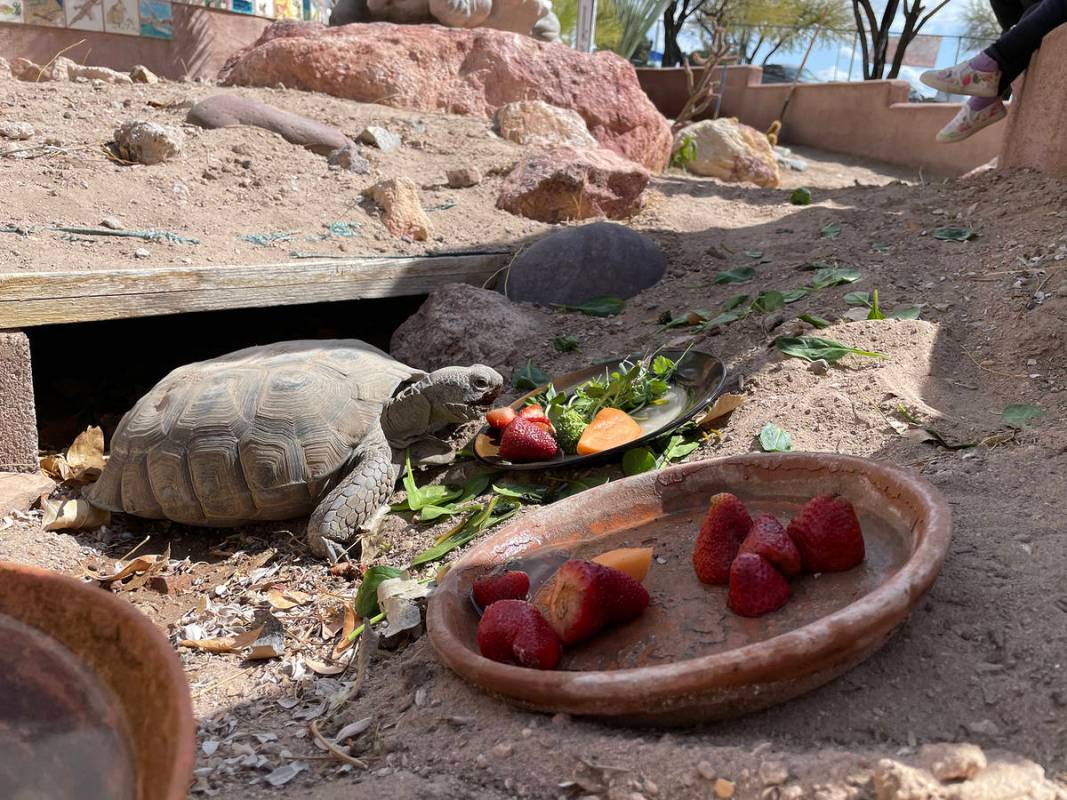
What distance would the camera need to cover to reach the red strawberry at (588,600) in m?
1.74

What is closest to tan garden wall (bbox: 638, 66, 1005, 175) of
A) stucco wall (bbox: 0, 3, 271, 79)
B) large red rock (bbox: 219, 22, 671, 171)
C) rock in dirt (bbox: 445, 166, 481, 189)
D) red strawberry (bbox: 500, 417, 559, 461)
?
large red rock (bbox: 219, 22, 671, 171)

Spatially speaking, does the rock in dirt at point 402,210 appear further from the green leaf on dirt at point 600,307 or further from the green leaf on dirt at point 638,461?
the green leaf on dirt at point 638,461

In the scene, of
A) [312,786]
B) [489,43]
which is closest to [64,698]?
[312,786]

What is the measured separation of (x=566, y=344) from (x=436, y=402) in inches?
40.8

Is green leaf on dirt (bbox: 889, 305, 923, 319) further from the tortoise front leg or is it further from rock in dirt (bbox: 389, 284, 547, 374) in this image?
the tortoise front leg

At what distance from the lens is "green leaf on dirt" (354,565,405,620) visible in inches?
103

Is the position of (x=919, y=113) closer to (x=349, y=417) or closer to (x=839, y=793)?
(x=349, y=417)

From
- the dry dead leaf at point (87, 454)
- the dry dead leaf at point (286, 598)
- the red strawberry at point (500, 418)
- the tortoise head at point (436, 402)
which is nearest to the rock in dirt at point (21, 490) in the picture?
the dry dead leaf at point (87, 454)

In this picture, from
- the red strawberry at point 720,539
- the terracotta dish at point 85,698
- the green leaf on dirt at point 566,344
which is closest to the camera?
the terracotta dish at point 85,698

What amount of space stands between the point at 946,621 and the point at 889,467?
0.39 m

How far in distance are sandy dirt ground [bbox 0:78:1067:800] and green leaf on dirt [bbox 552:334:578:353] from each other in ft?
0.15

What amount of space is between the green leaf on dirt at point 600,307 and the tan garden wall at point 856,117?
578 cm

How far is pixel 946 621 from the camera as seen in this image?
5.67 feet

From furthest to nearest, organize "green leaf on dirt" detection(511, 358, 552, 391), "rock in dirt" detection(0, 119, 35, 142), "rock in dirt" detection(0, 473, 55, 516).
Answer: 1. "rock in dirt" detection(0, 119, 35, 142)
2. "green leaf on dirt" detection(511, 358, 552, 391)
3. "rock in dirt" detection(0, 473, 55, 516)
